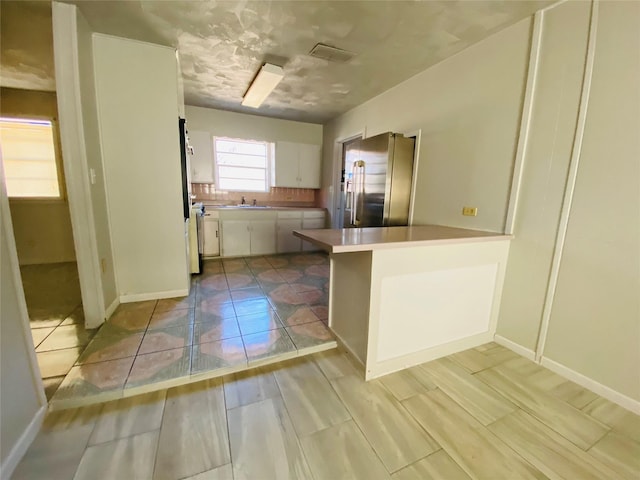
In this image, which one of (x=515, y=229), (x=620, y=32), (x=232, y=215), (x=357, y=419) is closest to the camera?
(x=357, y=419)

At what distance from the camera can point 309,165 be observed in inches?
203

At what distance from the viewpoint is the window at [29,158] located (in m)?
3.67

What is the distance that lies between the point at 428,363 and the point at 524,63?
2343mm

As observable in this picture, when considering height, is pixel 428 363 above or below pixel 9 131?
below

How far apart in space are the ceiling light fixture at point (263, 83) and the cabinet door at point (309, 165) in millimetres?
1473

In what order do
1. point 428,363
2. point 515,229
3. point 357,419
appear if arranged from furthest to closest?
point 515,229 < point 428,363 < point 357,419

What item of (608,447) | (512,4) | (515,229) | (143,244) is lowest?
(608,447)

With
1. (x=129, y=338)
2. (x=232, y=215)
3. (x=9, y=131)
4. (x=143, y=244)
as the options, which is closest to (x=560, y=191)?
(x=129, y=338)

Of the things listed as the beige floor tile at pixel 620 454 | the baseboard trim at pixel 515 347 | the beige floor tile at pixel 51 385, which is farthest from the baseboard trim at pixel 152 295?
the beige floor tile at pixel 620 454

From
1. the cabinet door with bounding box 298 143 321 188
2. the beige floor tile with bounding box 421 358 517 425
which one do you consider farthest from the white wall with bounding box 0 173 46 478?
the cabinet door with bounding box 298 143 321 188

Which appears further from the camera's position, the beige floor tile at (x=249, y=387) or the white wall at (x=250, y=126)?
→ the white wall at (x=250, y=126)

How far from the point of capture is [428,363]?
6.39 ft

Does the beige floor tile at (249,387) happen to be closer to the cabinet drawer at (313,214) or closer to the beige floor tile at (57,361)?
the beige floor tile at (57,361)

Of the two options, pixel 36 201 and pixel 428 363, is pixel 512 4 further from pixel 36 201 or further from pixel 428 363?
pixel 36 201
